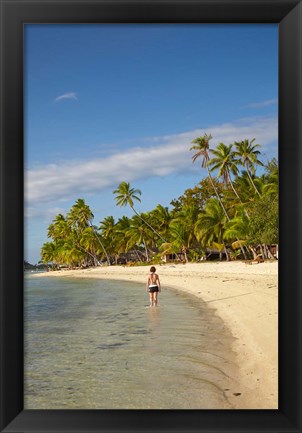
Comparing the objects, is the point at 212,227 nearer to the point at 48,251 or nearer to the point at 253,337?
the point at 253,337

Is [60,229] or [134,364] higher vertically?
[60,229]

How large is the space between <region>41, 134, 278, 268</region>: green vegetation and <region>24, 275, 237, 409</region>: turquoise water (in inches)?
445

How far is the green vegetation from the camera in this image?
2014 centimetres

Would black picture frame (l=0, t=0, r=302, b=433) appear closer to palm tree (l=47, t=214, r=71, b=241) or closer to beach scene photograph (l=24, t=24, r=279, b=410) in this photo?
beach scene photograph (l=24, t=24, r=279, b=410)

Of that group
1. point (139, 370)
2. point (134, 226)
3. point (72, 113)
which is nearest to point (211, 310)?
point (139, 370)

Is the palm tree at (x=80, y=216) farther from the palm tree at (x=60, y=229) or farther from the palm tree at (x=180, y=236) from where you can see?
the palm tree at (x=180, y=236)

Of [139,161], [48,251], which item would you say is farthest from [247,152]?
[48,251]

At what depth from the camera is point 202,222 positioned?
25.9 meters
